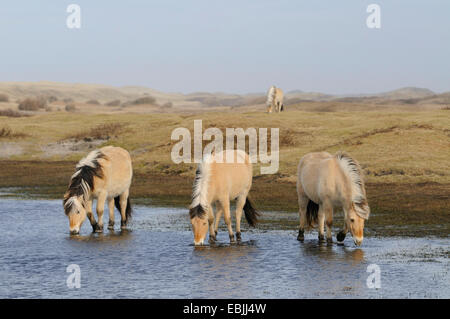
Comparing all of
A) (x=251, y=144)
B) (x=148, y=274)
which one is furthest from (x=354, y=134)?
(x=148, y=274)

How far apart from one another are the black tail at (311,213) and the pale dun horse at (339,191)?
1.30 feet

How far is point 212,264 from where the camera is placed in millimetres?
12773

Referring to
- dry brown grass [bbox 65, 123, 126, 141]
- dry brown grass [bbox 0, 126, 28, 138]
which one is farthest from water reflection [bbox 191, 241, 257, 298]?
dry brown grass [bbox 0, 126, 28, 138]

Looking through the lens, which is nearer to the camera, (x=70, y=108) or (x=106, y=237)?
(x=106, y=237)

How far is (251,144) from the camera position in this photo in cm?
3700

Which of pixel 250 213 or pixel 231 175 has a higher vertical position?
pixel 231 175

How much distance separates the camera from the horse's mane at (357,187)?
47.3 feet

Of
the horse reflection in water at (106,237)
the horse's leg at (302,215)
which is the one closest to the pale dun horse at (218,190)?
the horse's leg at (302,215)

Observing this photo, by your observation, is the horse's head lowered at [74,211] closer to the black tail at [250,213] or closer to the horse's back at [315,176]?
the black tail at [250,213]

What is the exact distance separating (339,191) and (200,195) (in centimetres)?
286

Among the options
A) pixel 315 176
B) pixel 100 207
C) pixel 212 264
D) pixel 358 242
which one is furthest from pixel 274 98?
pixel 212 264

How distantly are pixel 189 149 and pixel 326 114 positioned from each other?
49.7ft

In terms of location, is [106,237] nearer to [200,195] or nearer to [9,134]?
[200,195]

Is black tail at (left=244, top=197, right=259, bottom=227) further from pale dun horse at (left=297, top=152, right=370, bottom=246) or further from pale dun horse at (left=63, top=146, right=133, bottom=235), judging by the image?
pale dun horse at (left=63, top=146, right=133, bottom=235)
